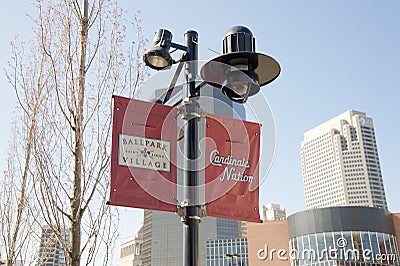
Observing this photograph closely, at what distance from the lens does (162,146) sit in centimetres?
400

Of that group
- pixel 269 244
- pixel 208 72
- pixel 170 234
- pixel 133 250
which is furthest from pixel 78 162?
pixel 133 250

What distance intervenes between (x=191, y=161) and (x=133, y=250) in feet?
377

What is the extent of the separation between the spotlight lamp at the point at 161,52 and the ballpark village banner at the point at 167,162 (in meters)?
0.40

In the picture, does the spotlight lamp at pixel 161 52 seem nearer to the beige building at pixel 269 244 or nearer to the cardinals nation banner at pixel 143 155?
the cardinals nation banner at pixel 143 155

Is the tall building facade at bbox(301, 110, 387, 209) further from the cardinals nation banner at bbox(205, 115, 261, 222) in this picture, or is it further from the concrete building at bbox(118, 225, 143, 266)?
the cardinals nation banner at bbox(205, 115, 261, 222)

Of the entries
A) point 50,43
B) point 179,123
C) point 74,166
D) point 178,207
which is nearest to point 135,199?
point 178,207

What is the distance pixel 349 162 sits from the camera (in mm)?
161375

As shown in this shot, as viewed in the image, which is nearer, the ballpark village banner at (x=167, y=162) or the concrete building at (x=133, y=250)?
the ballpark village banner at (x=167, y=162)

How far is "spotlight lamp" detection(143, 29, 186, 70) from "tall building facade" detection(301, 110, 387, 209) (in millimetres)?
163248

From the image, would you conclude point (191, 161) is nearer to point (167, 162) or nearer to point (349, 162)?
point (167, 162)

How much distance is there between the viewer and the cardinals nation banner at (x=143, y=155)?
3682 millimetres

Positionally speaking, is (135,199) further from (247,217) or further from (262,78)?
(262,78)

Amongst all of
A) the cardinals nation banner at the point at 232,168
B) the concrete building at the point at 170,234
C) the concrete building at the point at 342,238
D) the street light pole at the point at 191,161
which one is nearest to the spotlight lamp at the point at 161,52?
the street light pole at the point at 191,161

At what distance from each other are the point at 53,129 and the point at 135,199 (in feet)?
9.47
